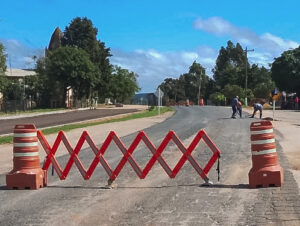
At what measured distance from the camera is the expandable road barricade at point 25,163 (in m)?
9.74

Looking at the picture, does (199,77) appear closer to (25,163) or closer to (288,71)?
(288,71)

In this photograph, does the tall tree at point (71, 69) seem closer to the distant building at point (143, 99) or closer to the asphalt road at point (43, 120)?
the asphalt road at point (43, 120)

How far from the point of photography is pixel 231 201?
324 inches

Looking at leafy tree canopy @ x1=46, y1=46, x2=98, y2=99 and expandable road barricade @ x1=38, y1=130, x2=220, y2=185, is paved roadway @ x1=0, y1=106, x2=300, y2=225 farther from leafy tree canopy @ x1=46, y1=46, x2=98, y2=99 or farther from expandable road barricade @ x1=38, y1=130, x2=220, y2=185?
leafy tree canopy @ x1=46, y1=46, x2=98, y2=99

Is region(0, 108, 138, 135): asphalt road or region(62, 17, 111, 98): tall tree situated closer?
region(0, 108, 138, 135): asphalt road

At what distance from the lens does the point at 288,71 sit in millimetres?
70188

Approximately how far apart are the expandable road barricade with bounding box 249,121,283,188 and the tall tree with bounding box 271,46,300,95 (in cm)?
6239

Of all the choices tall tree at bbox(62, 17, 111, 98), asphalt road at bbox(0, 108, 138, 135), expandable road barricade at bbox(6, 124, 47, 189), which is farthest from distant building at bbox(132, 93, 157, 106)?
expandable road barricade at bbox(6, 124, 47, 189)

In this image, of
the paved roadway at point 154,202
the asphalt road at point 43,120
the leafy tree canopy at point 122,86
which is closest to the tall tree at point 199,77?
the leafy tree canopy at point 122,86

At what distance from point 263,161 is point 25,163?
465 cm

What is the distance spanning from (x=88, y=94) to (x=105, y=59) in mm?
6879

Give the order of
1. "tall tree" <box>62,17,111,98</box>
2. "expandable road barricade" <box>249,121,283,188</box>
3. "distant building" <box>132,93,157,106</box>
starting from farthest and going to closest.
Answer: "distant building" <box>132,93,157,106</box>
"tall tree" <box>62,17,111,98</box>
"expandable road barricade" <box>249,121,283,188</box>

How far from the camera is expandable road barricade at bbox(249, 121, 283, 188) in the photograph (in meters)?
9.33

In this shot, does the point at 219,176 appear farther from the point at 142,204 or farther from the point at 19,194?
the point at 19,194
